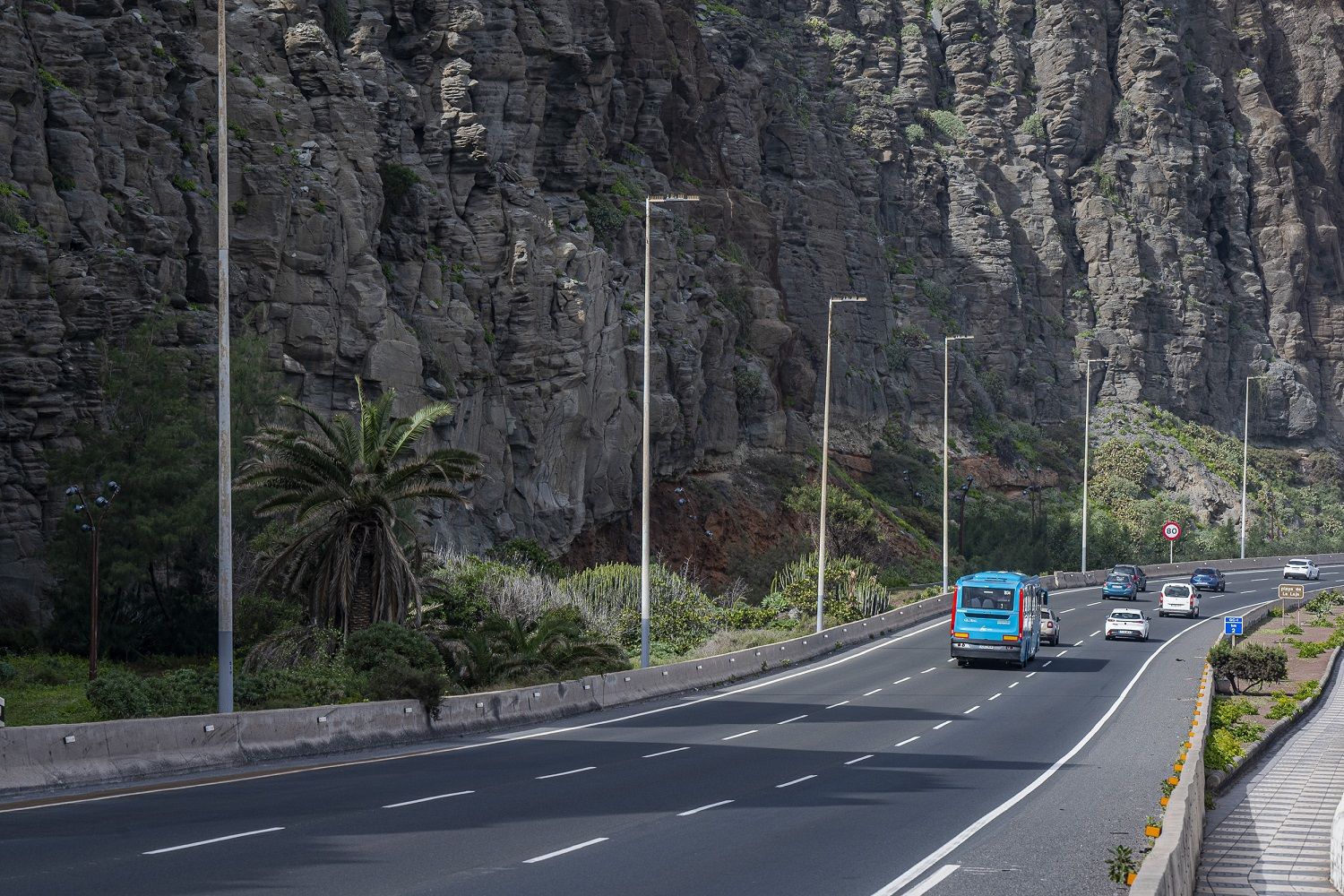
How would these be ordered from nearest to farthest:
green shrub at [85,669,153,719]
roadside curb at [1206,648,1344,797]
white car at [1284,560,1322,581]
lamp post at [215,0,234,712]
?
roadside curb at [1206,648,1344,797]
lamp post at [215,0,234,712]
green shrub at [85,669,153,719]
white car at [1284,560,1322,581]

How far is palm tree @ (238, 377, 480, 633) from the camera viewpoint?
32531mm

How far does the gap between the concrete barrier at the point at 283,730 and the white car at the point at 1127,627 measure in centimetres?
1915

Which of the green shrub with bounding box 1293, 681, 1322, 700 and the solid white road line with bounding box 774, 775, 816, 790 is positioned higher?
the solid white road line with bounding box 774, 775, 816, 790

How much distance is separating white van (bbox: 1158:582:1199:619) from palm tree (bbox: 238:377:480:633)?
39636mm

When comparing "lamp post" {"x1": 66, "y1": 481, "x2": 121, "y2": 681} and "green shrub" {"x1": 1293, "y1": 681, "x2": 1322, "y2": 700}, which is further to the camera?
"green shrub" {"x1": 1293, "y1": 681, "x2": 1322, "y2": 700}

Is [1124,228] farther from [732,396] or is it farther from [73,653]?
[73,653]

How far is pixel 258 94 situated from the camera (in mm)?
52406

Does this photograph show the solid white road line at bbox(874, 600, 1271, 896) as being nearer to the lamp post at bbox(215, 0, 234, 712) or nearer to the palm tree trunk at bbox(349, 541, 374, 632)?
the lamp post at bbox(215, 0, 234, 712)

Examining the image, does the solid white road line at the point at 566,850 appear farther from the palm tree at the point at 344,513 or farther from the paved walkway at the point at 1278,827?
the palm tree at the point at 344,513

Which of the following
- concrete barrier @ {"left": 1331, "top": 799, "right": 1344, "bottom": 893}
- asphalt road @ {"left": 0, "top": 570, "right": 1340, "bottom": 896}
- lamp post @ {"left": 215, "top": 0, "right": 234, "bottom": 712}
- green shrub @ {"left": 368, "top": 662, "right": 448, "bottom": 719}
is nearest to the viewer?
asphalt road @ {"left": 0, "top": 570, "right": 1340, "bottom": 896}

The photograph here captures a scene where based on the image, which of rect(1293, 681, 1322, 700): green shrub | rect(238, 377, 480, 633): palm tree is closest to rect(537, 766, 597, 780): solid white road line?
rect(238, 377, 480, 633): palm tree

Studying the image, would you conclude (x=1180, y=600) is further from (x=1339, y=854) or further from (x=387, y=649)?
(x=1339, y=854)

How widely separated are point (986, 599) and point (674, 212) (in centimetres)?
4718

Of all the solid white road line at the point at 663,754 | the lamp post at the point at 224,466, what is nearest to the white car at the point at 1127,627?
the solid white road line at the point at 663,754
